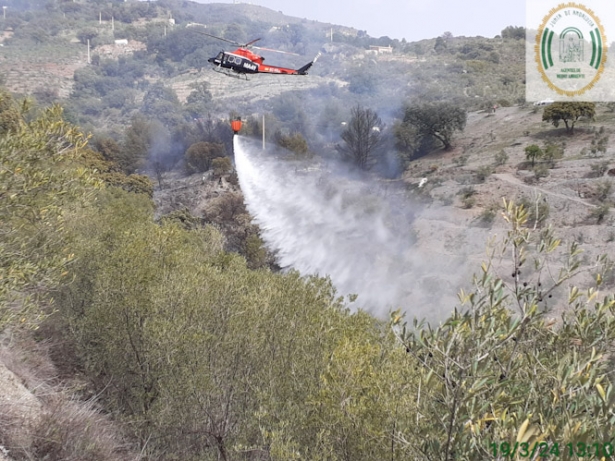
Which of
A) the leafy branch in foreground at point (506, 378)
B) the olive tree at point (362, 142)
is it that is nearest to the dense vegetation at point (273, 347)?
the leafy branch in foreground at point (506, 378)

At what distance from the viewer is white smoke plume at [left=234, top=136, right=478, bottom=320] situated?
34344 mm

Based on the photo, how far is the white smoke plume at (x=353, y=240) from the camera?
34.3 metres

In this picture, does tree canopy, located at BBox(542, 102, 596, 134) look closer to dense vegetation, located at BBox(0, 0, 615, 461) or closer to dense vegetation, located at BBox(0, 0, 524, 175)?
dense vegetation, located at BBox(0, 0, 524, 175)

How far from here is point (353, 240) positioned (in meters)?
41.0

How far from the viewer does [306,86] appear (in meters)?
168

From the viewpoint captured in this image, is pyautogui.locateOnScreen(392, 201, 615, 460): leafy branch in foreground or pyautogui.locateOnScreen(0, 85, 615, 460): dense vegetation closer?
pyautogui.locateOnScreen(392, 201, 615, 460): leafy branch in foreground

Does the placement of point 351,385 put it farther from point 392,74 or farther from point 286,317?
point 392,74

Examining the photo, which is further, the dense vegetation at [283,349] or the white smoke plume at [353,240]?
the white smoke plume at [353,240]

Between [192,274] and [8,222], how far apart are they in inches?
217

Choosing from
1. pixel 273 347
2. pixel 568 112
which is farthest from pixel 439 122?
pixel 273 347

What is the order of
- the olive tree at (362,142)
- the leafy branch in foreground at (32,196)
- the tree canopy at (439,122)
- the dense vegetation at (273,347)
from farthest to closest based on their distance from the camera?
1. the olive tree at (362,142)
2. the tree canopy at (439,122)
3. the leafy branch in foreground at (32,196)
4. the dense vegetation at (273,347)

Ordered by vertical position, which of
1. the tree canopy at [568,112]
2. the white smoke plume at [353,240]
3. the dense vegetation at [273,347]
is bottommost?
the white smoke plume at [353,240]

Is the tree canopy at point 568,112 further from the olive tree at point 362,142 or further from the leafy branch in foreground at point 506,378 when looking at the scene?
the leafy branch in foreground at point 506,378

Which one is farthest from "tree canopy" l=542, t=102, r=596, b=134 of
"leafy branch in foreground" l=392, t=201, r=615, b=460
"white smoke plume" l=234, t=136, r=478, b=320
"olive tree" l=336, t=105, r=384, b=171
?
"leafy branch in foreground" l=392, t=201, r=615, b=460
